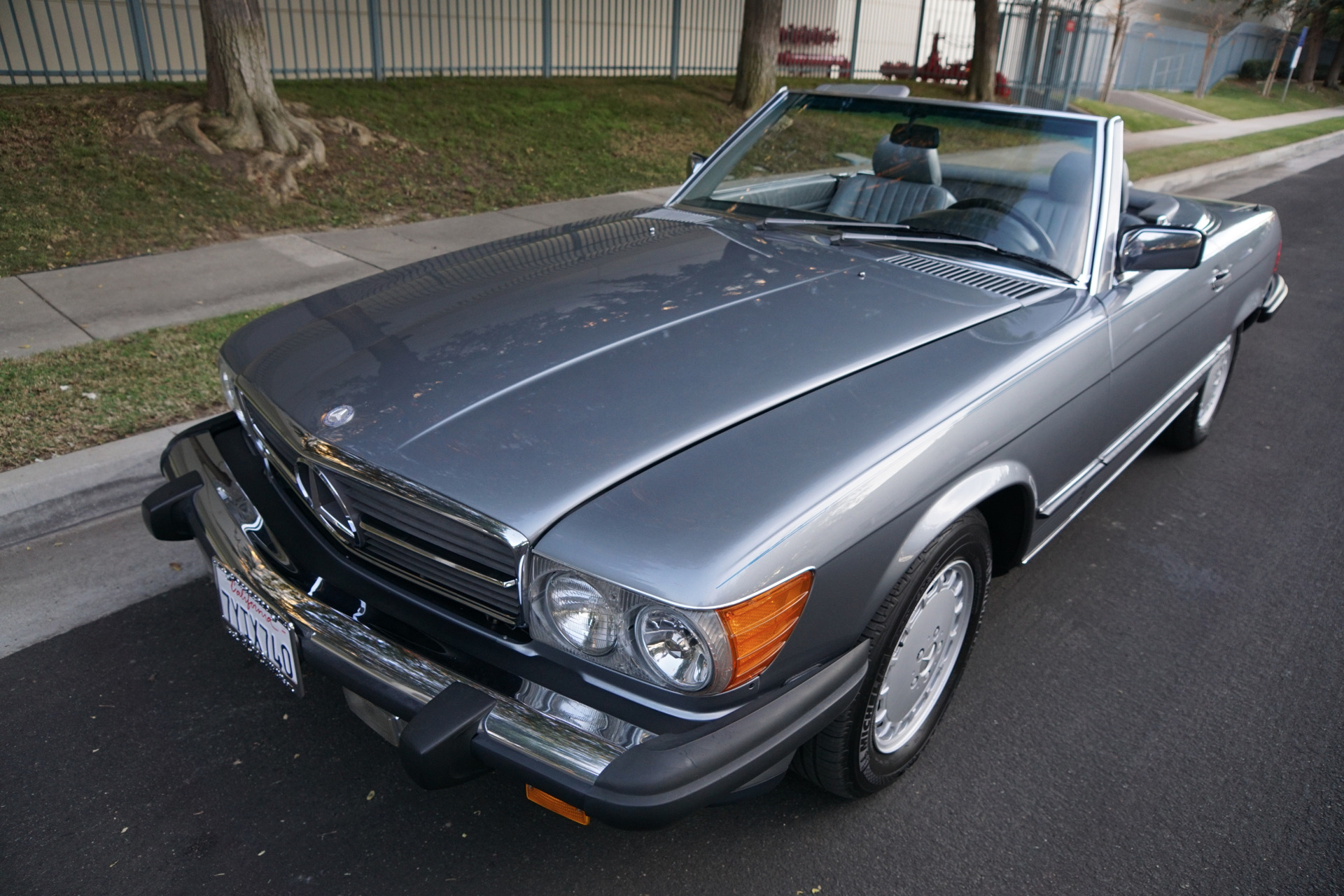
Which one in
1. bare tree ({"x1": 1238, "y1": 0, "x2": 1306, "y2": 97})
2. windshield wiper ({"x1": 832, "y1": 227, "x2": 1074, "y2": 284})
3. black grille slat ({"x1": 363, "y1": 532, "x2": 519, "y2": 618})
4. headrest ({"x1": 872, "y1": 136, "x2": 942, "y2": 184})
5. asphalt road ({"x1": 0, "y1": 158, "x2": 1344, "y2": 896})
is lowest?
asphalt road ({"x1": 0, "y1": 158, "x2": 1344, "y2": 896})

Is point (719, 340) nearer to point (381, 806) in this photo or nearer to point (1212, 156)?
point (381, 806)

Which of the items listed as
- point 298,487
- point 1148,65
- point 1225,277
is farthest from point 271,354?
point 1148,65

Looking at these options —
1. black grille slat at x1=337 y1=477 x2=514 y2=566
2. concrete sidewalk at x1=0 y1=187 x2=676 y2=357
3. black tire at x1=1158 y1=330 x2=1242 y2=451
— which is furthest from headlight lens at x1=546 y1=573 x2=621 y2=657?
concrete sidewalk at x1=0 y1=187 x2=676 y2=357

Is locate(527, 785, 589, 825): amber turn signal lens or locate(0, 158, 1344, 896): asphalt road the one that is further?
locate(0, 158, 1344, 896): asphalt road

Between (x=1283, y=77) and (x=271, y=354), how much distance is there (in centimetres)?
4790

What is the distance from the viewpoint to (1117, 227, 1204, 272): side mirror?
296 cm

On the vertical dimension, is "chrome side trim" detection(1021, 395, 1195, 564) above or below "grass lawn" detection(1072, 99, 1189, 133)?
above

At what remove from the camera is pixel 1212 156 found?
14836 mm

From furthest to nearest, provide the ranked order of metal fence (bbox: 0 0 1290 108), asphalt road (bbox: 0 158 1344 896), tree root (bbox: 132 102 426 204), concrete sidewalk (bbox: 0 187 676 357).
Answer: metal fence (bbox: 0 0 1290 108), tree root (bbox: 132 102 426 204), concrete sidewalk (bbox: 0 187 676 357), asphalt road (bbox: 0 158 1344 896)

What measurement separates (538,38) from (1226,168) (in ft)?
35.8

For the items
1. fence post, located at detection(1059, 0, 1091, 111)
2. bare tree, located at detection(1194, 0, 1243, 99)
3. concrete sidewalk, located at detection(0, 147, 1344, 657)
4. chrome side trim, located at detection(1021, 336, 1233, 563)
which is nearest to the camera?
chrome side trim, located at detection(1021, 336, 1233, 563)

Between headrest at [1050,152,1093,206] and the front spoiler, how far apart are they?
1.92 meters

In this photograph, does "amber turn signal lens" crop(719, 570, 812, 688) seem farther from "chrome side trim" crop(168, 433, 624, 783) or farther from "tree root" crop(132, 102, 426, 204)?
"tree root" crop(132, 102, 426, 204)

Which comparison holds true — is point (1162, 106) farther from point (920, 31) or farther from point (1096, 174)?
point (1096, 174)
